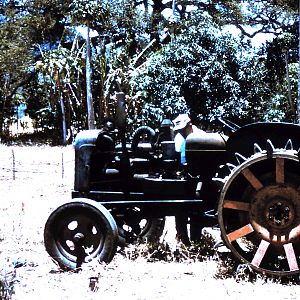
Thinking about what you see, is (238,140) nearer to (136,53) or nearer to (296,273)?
(296,273)

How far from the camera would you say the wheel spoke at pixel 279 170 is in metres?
5.42

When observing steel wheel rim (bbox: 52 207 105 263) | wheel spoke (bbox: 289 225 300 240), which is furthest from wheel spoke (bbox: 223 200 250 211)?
steel wheel rim (bbox: 52 207 105 263)

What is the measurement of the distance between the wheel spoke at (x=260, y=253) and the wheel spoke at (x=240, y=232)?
6.6 inches

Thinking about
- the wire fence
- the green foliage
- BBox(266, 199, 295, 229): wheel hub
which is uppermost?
the green foliage

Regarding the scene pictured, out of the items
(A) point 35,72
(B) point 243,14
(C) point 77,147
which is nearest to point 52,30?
(A) point 35,72

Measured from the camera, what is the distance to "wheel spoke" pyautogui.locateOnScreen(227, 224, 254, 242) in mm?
5520

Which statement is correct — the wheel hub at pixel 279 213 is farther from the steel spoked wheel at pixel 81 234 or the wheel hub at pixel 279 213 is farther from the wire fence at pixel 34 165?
the wire fence at pixel 34 165

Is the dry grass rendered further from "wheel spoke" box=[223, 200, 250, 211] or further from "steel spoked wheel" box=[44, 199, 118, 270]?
"wheel spoke" box=[223, 200, 250, 211]

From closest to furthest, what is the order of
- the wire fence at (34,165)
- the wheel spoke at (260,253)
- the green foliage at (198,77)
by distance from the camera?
the wheel spoke at (260,253) → the wire fence at (34,165) → the green foliage at (198,77)

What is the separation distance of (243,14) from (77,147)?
27.0 meters

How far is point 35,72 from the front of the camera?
34562 millimetres

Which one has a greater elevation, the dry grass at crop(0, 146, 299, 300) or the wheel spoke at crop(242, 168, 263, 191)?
the wheel spoke at crop(242, 168, 263, 191)

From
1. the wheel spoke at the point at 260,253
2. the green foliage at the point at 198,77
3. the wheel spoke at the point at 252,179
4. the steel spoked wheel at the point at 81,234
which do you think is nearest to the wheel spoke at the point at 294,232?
the wheel spoke at the point at 260,253

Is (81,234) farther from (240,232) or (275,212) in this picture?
(275,212)
